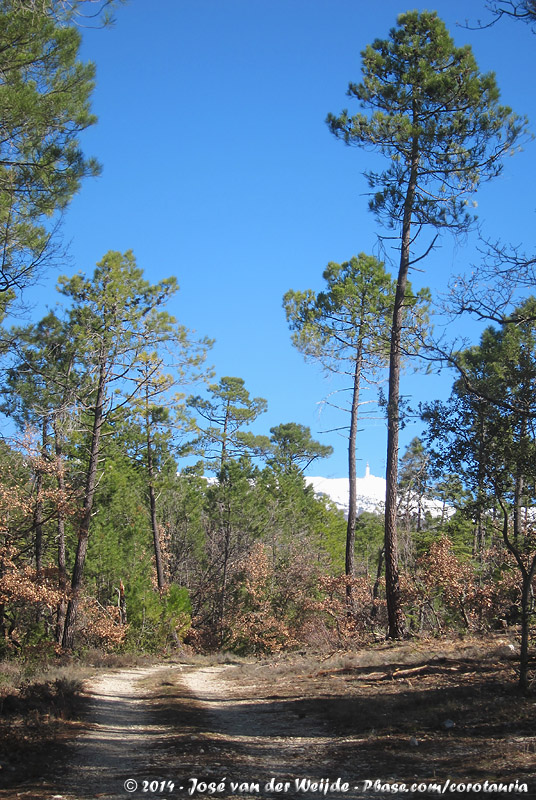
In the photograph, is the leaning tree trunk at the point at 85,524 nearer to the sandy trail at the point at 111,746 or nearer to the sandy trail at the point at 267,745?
the sandy trail at the point at 111,746

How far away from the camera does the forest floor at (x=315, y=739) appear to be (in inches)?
217

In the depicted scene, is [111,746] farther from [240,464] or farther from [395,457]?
[240,464]

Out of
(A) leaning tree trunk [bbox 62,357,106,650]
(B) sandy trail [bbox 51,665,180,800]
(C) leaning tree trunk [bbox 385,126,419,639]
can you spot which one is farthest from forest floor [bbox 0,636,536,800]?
→ (A) leaning tree trunk [bbox 62,357,106,650]

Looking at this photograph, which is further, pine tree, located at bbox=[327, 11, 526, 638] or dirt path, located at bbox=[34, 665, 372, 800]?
pine tree, located at bbox=[327, 11, 526, 638]

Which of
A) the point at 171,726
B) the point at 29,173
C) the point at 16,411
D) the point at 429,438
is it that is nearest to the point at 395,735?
the point at 171,726

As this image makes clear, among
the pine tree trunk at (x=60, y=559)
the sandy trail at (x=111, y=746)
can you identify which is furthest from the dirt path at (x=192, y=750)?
the pine tree trunk at (x=60, y=559)

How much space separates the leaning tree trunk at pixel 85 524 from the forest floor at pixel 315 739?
5.65 metres

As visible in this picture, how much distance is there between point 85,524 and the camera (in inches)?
687

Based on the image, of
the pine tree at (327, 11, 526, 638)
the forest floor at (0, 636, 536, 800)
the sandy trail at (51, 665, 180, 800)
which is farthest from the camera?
the pine tree at (327, 11, 526, 638)

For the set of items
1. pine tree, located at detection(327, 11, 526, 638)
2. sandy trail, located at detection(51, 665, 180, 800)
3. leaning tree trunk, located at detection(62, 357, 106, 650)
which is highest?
pine tree, located at detection(327, 11, 526, 638)

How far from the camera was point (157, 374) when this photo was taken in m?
18.3

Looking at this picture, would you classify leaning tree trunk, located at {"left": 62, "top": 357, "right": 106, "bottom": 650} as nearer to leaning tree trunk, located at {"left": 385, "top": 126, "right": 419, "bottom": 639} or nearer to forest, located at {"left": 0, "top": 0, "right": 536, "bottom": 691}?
forest, located at {"left": 0, "top": 0, "right": 536, "bottom": 691}

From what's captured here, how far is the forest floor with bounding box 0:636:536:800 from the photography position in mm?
5516

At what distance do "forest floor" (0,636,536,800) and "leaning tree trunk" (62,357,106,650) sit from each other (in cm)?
565
